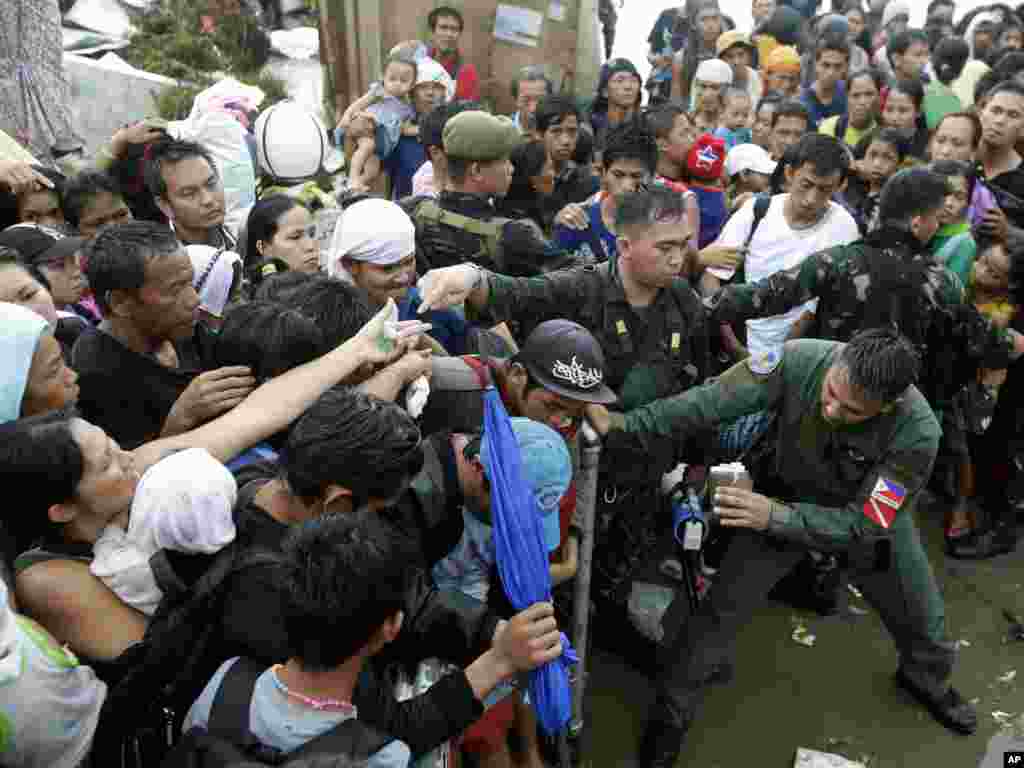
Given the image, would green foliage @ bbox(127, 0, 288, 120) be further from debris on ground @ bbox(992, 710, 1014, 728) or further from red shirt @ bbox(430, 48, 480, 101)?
debris on ground @ bbox(992, 710, 1014, 728)

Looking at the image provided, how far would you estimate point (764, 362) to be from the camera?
3.24 metres

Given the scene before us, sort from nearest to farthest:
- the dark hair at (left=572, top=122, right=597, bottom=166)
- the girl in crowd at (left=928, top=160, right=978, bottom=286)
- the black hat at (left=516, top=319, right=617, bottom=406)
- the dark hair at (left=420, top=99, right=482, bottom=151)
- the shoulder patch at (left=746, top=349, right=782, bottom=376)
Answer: the black hat at (left=516, top=319, right=617, bottom=406) → the shoulder patch at (left=746, top=349, right=782, bottom=376) → the girl in crowd at (left=928, top=160, right=978, bottom=286) → the dark hair at (left=420, top=99, right=482, bottom=151) → the dark hair at (left=572, top=122, right=597, bottom=166)

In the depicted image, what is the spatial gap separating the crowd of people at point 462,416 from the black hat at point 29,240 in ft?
0.04

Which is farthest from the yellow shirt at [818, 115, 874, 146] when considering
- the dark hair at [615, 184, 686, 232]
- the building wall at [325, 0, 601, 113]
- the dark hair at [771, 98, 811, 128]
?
the dark hair at [615, 184, 686, 232]

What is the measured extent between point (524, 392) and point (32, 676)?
1563 millimetres

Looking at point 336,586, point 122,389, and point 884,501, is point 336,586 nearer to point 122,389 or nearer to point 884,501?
point 122,389


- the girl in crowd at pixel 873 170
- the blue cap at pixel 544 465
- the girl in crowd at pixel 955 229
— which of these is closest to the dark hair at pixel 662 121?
the girl in crowd at pixel 873 170

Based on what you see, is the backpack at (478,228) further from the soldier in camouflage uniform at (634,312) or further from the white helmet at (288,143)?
the white helmet at (288,143)

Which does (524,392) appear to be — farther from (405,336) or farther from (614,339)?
(614,339)

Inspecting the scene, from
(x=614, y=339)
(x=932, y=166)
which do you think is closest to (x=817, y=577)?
(x=614, y=339)

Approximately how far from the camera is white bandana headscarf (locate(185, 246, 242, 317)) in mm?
3320

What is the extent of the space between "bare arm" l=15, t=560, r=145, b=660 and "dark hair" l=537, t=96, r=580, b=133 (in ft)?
14.3

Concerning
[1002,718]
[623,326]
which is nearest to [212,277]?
[623,326]

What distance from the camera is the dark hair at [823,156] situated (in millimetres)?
4117
